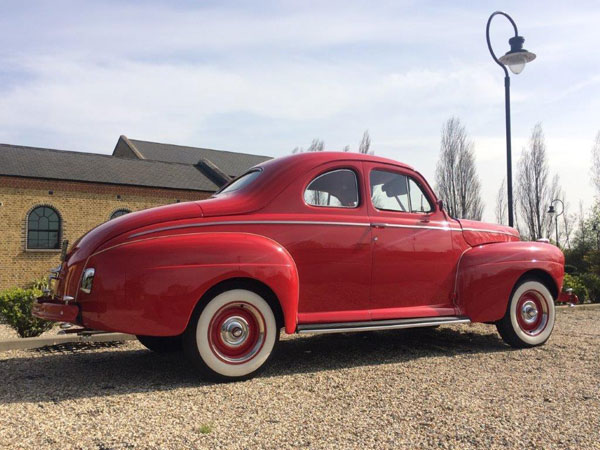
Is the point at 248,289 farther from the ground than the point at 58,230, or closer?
closer

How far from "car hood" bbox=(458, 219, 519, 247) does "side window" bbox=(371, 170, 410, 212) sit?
756mm

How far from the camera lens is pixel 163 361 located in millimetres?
4809

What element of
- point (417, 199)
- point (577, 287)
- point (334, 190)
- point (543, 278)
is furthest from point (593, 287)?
point (334, 190)

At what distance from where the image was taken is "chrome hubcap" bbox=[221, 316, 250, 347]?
389 centimetres

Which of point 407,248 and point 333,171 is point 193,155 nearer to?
point 333,171

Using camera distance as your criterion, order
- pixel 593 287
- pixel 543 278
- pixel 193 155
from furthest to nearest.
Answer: pixel 193 155 → pixel 593 287 → pixel 543 278

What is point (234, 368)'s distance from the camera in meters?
3.88

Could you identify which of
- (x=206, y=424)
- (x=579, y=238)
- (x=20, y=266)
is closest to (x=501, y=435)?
(x=206, y=424)

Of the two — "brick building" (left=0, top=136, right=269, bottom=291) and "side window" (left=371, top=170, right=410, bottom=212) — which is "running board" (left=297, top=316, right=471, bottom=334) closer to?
"side window" (left=371, top=170, right=410, bottom=212)

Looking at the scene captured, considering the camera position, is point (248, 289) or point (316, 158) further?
point (316, 158)

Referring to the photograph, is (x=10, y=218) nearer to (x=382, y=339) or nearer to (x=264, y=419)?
(x=382, y=339)

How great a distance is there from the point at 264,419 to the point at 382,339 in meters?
3.24

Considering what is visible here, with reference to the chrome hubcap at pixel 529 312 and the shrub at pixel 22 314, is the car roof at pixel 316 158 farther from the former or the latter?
the shrub at pixel 22 314

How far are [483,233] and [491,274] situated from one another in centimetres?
53
